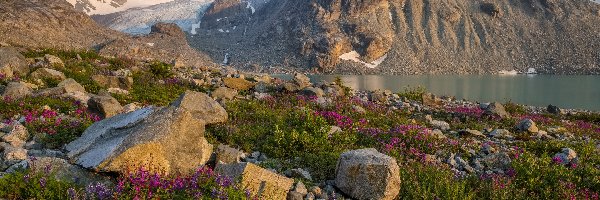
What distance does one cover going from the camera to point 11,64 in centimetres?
1709

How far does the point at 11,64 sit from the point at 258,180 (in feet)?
51.5

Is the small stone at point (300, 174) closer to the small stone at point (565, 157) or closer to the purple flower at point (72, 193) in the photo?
the purple flower at point (72, 193)

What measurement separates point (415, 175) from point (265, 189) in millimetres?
3366

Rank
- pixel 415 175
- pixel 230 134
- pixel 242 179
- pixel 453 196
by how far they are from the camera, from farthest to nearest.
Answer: pixel 230 134 → pixel 415 175 → pixel 453 196 → pixel 242 179

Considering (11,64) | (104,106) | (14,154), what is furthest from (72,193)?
(11,64)

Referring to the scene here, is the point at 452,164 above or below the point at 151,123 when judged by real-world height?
below

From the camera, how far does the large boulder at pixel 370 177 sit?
7.29 metres

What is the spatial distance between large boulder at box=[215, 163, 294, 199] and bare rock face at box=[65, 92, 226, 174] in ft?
2.61

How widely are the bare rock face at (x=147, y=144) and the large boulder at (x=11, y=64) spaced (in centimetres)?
1094

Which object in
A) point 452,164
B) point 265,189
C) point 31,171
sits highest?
point 31,171

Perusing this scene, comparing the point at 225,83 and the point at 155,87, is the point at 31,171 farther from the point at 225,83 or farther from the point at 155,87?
the point at 225,83

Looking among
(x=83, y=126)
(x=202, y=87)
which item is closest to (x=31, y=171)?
(x=83, y=126)

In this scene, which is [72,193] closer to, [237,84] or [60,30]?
[237,84]

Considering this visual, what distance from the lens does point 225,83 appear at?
2142cm
